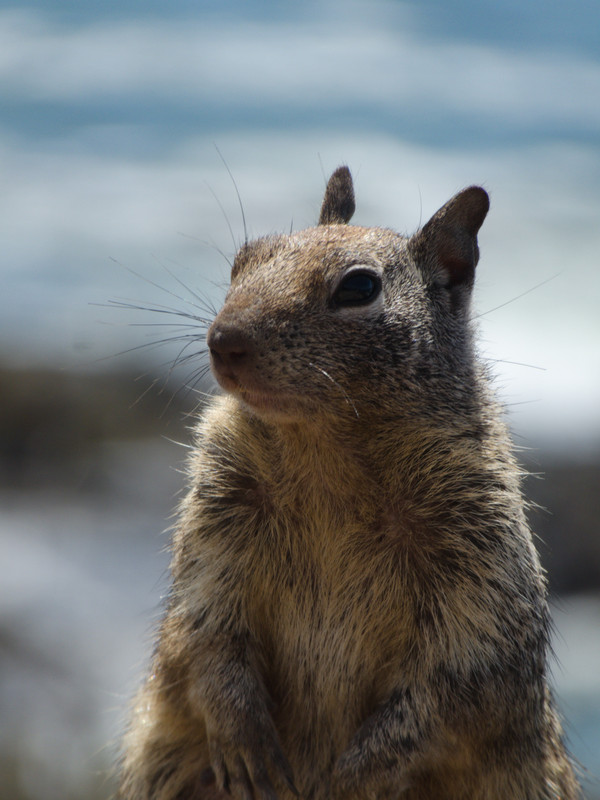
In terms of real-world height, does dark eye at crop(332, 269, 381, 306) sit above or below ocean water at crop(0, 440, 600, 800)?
above

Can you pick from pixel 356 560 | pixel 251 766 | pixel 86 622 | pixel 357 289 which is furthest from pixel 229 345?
pixel 86 622

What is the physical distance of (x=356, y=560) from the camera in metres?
3.68

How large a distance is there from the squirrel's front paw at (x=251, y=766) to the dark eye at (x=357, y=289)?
5.30ft

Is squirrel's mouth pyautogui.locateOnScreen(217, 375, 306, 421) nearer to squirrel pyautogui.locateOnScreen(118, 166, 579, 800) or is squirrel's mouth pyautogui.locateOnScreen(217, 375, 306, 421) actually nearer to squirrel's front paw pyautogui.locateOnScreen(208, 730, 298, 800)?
squirrel pyautogui.locateOnScreen(118, 166, 579, 800)

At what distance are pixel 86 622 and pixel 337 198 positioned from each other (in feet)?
15.8

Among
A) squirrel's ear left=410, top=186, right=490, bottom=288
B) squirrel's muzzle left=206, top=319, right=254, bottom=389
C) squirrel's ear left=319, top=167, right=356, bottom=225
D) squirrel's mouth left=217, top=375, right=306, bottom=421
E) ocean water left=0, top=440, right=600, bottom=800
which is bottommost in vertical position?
ocean water left=0, top=440, right=600, bottom=800

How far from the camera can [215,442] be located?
159 inches

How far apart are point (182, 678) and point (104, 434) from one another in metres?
6.50

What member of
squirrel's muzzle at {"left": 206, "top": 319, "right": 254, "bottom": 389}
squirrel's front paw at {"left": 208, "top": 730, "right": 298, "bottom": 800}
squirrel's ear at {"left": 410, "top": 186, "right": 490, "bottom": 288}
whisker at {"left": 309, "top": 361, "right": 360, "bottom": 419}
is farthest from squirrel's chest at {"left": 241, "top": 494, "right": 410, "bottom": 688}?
squirrel's ear at {"left": 410, "top": 186, "right": 490, "bottom": 288}

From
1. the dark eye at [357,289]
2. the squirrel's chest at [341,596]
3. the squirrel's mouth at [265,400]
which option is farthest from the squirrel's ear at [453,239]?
the squirrel's chest at [341,596]

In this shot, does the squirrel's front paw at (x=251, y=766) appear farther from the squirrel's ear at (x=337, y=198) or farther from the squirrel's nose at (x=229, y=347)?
the squirrel's ear at (x=337, y=198)

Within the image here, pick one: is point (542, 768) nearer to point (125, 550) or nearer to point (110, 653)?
point (110, 653)

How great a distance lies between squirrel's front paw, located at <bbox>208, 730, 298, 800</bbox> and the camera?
11.7ft

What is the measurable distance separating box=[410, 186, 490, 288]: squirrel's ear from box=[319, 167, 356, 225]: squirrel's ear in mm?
685
